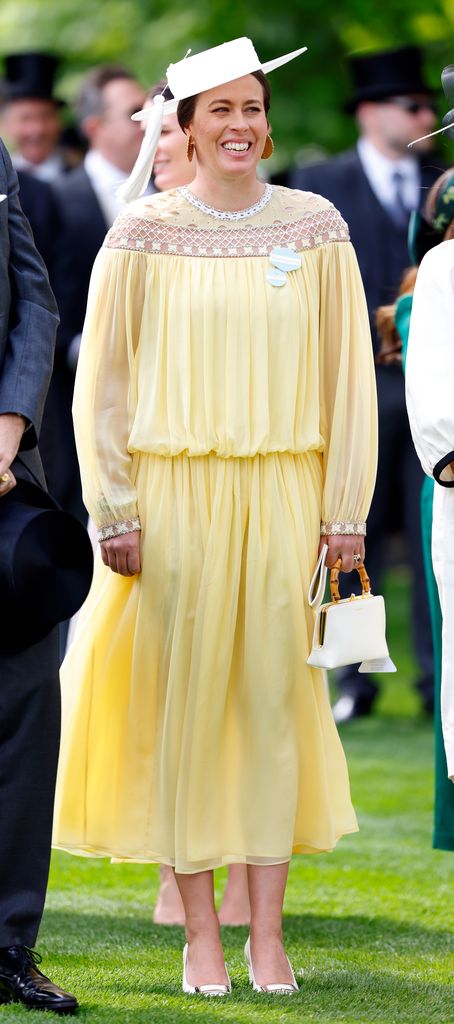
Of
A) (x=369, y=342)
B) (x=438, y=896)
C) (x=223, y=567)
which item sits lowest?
(x=438, y=896)

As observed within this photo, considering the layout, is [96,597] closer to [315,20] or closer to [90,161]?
[90,161]

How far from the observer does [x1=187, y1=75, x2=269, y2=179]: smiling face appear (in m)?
4.71

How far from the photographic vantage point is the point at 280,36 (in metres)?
13.0

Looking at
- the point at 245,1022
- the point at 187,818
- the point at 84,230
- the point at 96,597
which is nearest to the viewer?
the point at 245,1022

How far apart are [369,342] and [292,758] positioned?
103 centimetres

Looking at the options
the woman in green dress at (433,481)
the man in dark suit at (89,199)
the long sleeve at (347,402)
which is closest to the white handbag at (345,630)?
the long sleeve at (347,402)

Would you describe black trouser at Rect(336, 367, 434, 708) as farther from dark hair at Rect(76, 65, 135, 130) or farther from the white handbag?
the white handbag

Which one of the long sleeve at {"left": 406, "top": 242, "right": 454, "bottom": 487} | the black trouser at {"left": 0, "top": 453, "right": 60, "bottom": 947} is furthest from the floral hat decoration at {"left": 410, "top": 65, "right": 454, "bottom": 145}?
the black trouser at {"left": 0, "top": 453, "right": 60, "bottom": 947}

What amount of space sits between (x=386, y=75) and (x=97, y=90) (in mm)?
1573

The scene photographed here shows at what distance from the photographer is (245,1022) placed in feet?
14.0

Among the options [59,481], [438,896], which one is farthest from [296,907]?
[59,481]

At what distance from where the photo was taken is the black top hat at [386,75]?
32.5ft

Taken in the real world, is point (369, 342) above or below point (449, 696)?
above

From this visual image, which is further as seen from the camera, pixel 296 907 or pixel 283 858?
pixel 296 907
